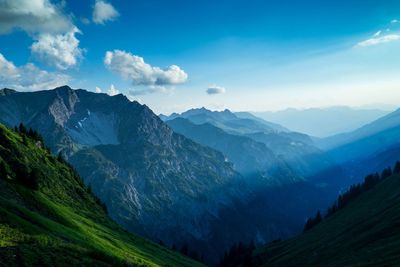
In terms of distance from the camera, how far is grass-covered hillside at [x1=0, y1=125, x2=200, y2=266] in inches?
1458

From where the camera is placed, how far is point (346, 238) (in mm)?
97938

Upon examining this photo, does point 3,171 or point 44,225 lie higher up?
point 3,171

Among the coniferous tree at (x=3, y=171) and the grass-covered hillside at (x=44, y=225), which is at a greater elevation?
the coniferous tree at (x=3, y=171)

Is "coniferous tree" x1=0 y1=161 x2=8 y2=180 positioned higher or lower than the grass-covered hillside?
higher

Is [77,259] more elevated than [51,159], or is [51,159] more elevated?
[51,159]

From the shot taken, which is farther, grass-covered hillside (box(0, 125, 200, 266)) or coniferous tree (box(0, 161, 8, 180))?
coniferous tree (box(0, 161, 8, 180))

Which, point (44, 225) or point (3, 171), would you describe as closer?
point (44, 225)

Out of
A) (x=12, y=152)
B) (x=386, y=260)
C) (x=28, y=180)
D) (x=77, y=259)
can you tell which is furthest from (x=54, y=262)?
(x=12, y=152)

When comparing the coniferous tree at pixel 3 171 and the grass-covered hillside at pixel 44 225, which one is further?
the coniferous tree at pixel 3 171

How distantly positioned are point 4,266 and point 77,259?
8.27 m

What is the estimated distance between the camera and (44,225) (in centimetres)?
5444

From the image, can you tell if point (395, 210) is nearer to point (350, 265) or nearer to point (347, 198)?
point (350, 265)

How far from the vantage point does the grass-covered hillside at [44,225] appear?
37031mm

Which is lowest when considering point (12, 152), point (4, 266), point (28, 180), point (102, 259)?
point (102, 259)
